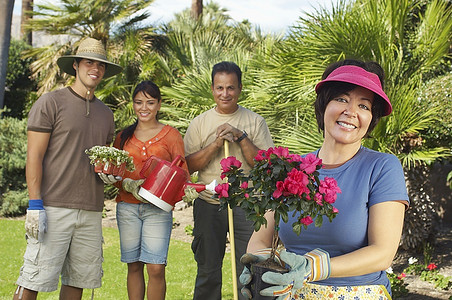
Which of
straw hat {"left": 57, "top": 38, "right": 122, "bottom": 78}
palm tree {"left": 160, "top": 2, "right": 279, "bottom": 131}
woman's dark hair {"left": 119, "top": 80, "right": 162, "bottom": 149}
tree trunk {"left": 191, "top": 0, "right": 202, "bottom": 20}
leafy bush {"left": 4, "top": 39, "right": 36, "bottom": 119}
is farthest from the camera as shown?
tree trunk {"left": 191, "top": 0, "right": 202, "bottom": 20}

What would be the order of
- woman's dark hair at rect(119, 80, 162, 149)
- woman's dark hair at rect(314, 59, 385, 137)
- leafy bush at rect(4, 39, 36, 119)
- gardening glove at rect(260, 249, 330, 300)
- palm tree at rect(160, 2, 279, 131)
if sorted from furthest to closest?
1. leafy bush at rect(4, 39, 36, 119)
2. palm tree at rect(160, 2, 279, 131)
3. woman's dark hair at rect(119, 80, 162, 149)
4. woman's dark hair at rect(314, 59, 385, 137)
5. gardening glove at rect(260, 249, 330, 300)

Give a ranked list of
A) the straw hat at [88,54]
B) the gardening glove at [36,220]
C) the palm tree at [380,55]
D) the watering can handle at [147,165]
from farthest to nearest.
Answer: the palm tree at [380,55] < the straw hat at [88,54] < the watering can handle at [147,165] < the gardening glove at [36,220]

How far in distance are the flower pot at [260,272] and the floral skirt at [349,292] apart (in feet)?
0.69

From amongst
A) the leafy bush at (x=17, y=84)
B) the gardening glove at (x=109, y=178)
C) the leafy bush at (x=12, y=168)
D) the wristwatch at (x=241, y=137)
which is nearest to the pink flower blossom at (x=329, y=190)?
the gardening glove at (x=109, y=178)

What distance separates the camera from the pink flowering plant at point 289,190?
159 cm

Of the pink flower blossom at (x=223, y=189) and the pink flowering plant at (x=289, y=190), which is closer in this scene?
the pink flowering plant at (x=289, y=190)

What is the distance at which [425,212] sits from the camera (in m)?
6.82

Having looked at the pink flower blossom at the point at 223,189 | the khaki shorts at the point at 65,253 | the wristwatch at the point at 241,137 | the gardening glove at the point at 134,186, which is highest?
the wristwatch at the point at 241,137

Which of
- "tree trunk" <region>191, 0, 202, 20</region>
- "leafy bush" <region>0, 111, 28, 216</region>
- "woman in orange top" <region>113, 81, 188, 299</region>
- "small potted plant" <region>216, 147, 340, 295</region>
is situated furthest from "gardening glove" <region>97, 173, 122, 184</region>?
"tree trunk" <region>191, 0, 202, 20</region>

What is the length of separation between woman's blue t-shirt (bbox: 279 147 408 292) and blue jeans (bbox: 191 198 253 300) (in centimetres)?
202

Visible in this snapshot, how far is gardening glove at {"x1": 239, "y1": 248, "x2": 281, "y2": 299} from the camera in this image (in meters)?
1.73

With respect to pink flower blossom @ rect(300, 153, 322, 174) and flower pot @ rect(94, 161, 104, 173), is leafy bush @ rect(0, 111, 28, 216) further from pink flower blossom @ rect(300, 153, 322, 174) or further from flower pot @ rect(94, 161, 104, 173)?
pink flower blossom @ rect(300, 153, 322, 174)

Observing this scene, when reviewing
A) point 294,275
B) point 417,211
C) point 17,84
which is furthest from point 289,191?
point 17,84

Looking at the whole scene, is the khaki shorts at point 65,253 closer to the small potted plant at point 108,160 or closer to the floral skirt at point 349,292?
the small potted plant at point 108,160
